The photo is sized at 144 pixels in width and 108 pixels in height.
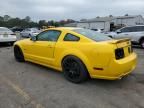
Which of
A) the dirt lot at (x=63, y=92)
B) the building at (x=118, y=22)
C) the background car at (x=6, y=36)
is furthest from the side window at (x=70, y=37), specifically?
the building at (x=118, y=22)

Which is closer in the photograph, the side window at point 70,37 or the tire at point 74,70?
the tire at point 74,70

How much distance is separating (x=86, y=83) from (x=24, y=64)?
10.4ft

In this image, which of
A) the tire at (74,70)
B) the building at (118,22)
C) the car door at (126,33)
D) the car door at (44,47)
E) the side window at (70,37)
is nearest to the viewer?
the tire at (74,70)

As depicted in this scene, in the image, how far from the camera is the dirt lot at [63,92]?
430cm

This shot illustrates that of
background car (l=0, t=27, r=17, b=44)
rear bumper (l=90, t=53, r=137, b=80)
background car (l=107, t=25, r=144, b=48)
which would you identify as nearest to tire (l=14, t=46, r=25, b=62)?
rear bumper (l=90, t=53, r=137, b=80)

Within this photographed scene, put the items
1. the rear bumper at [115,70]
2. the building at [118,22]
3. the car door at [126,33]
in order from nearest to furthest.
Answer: the rear bumper at [115,70] → the car door at [126,33] → the building at [118,22]

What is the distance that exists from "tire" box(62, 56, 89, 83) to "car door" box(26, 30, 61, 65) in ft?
2.25

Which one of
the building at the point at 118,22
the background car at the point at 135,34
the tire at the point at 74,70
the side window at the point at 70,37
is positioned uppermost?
the building at the point at 118,22

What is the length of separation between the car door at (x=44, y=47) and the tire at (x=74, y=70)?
69cm

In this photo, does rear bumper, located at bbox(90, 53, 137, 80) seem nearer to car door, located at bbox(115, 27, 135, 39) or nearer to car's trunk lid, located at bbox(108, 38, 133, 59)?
car's trunk lid, located at bbox(108, 38, 133, 59)

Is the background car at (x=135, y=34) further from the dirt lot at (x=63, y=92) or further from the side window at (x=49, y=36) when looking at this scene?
the side window at (x=49, y=36)

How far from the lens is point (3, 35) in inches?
531

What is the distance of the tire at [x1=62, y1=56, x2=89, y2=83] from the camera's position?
209 inches

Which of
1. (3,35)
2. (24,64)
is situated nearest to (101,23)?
(3,35)
